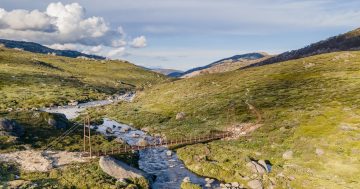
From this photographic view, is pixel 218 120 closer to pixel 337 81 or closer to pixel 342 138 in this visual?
pixel 342 138

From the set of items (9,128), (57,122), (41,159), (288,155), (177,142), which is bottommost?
(177,142)

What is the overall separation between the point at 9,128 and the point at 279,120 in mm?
52879

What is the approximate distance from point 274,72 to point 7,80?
115866mm

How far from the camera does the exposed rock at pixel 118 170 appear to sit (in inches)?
1932

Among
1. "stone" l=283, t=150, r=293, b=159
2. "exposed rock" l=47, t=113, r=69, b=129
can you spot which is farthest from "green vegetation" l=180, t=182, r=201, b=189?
"exposed rock" l=47, t=113, r=69, b=129

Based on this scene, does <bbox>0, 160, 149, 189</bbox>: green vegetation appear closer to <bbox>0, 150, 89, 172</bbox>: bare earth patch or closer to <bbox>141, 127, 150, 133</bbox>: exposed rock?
<bbox>0, 150, 89, 172</bbox>: bare earth patch

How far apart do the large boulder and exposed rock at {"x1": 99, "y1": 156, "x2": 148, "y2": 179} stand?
71.6ft

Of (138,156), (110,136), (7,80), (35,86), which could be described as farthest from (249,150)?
(7,80)

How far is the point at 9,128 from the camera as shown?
64.6m

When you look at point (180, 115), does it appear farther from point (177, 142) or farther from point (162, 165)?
point (162, 165)

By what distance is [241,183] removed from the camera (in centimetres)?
4884

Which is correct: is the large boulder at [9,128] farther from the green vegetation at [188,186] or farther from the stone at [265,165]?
the stone at [265,165]

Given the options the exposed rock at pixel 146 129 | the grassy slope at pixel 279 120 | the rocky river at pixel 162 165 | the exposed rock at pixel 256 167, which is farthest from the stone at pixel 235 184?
the exposed rock at pixel 146 129

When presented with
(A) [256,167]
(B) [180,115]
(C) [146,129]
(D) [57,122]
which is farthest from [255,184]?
(B) [180,115]
